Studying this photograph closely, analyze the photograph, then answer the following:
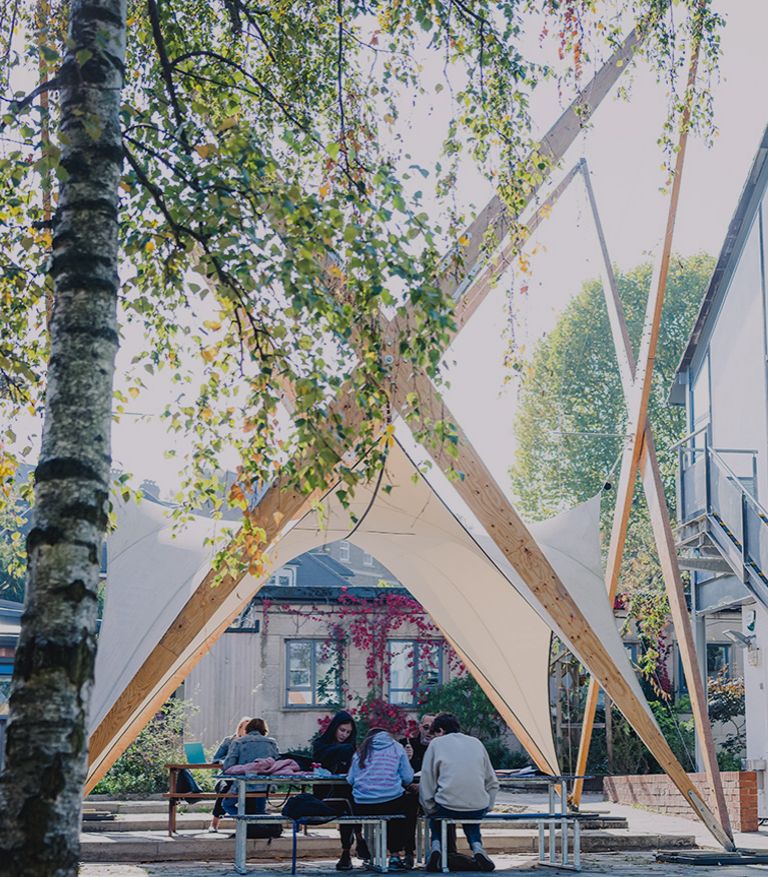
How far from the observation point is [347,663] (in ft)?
87.6

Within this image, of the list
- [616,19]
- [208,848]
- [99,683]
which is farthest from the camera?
[208,848]

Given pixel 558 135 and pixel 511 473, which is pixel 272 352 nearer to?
pixel 558 135

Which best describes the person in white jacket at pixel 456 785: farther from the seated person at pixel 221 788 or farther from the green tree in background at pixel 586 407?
the green tree in background at pixel 586 407

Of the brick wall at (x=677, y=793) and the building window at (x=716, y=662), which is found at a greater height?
the building window at (x=716, y=662)

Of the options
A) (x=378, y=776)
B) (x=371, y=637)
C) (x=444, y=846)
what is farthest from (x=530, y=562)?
(x=371, y=637)

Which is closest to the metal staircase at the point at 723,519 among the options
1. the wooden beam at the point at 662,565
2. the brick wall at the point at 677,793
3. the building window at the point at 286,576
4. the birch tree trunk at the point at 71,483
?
the brick wall at the point at 677,793

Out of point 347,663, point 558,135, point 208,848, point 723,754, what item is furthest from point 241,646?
point 558,135

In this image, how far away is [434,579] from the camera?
17406mm

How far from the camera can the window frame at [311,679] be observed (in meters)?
26.5

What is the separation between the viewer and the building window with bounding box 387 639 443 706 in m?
27.0

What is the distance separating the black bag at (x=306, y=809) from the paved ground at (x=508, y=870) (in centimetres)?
60

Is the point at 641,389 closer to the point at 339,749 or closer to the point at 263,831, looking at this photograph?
the point at 339,749

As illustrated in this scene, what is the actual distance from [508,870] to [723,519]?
32.8ft

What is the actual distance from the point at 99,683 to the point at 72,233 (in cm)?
656
